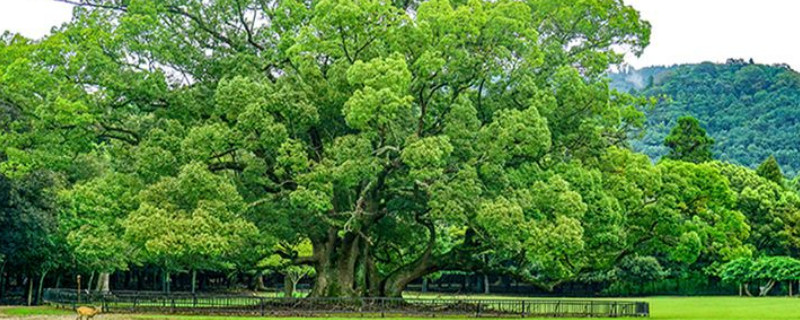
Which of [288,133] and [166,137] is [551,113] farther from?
[166,137]

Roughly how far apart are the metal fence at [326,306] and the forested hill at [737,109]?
74988 millimetres

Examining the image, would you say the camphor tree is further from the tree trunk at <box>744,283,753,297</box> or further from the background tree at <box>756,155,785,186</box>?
the background tree at <box>756,155,785,186</box>

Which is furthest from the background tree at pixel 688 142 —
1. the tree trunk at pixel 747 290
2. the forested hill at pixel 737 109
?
the forested hill at pixel 737 109

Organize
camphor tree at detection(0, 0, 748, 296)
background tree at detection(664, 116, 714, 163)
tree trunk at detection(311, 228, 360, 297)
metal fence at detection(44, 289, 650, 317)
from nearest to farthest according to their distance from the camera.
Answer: camphor tree at detection(0, 0, 748, 296) < metal fence at detection(44, 289, 650, 317) < tree trunk at detection(311, 228, 360, 297) < background tree at detection(664, 116, 714, 163)

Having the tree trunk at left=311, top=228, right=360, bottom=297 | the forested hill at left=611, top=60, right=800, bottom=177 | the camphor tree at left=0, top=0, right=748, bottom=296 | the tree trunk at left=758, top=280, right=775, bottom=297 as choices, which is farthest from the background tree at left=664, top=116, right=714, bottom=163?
the tree trunk at left=311, top=228, right=360, bottom=297

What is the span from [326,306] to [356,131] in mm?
6234

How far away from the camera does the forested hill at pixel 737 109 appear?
103 metres

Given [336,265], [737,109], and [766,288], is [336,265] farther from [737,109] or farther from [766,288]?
[737,109]

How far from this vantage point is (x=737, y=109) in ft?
369

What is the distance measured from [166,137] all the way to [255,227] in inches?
179

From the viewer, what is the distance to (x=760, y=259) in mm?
56375

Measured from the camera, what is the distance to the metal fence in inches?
1134

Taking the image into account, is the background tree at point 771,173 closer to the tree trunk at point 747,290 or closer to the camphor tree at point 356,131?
the tree trunk at point 747,290

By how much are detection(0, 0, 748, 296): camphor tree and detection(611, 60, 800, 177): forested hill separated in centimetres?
7509
